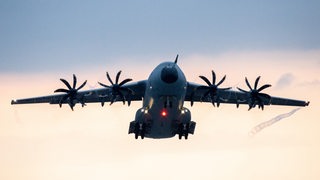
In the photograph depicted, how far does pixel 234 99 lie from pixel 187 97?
16.8 ft

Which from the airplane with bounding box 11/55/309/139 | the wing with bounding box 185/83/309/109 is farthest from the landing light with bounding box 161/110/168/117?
the wing with bounding box 185/83/309/109

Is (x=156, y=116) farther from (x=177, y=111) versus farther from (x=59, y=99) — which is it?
(x=59, y=99)

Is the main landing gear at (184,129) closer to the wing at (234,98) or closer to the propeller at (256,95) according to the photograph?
the wing at (234,98)

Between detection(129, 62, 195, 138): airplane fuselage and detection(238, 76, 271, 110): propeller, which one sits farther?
detection(238, 76, 271, 110): propeller

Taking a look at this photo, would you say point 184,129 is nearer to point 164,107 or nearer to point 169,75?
point 164,107

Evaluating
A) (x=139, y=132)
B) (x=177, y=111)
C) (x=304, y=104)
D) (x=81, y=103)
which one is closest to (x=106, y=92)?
(x=81, y=103)

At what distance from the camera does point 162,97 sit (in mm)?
43344

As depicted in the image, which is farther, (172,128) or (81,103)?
(81,103)

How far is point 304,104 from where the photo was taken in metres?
53.9

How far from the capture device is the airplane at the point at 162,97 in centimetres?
Answer: 4325

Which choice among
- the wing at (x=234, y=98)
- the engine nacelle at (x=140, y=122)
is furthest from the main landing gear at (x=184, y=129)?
the wing at (x=234, y=98)

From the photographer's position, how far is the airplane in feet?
142

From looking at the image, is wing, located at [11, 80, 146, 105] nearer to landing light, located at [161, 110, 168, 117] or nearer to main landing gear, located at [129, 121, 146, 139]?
main landing gear, located at [129, 121, 146, 139]

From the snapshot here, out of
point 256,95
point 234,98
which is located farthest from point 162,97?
point 234,98
